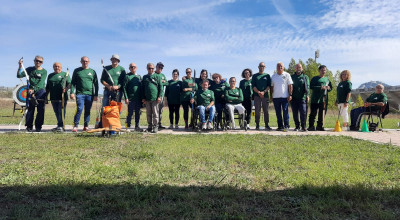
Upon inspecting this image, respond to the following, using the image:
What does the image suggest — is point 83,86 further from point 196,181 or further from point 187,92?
point 196,181

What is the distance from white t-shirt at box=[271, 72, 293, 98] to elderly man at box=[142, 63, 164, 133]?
148 inches

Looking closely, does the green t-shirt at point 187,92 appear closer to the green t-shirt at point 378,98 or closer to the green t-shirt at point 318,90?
the green t-shirt at point 318,90

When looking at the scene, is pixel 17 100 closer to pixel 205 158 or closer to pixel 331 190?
pixel 205 158

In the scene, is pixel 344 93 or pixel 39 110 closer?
pixel 39 110

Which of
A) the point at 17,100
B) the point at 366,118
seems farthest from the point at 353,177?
the point at 17,100

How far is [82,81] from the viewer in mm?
8758

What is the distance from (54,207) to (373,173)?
13.2 feet

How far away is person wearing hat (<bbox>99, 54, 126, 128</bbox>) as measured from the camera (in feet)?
29.9

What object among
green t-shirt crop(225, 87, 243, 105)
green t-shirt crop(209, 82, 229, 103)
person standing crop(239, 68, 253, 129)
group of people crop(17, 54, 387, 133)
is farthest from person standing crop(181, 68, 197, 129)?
person standing crop(239, 68, 253, 129)

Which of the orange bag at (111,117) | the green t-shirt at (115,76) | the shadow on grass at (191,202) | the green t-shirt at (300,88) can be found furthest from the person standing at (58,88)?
the green t-shirt at (300,88)

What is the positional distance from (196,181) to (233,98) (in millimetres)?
6360

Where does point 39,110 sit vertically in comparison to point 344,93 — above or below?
below

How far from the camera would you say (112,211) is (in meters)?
2.87

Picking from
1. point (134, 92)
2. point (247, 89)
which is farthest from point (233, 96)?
point (134, 92)
